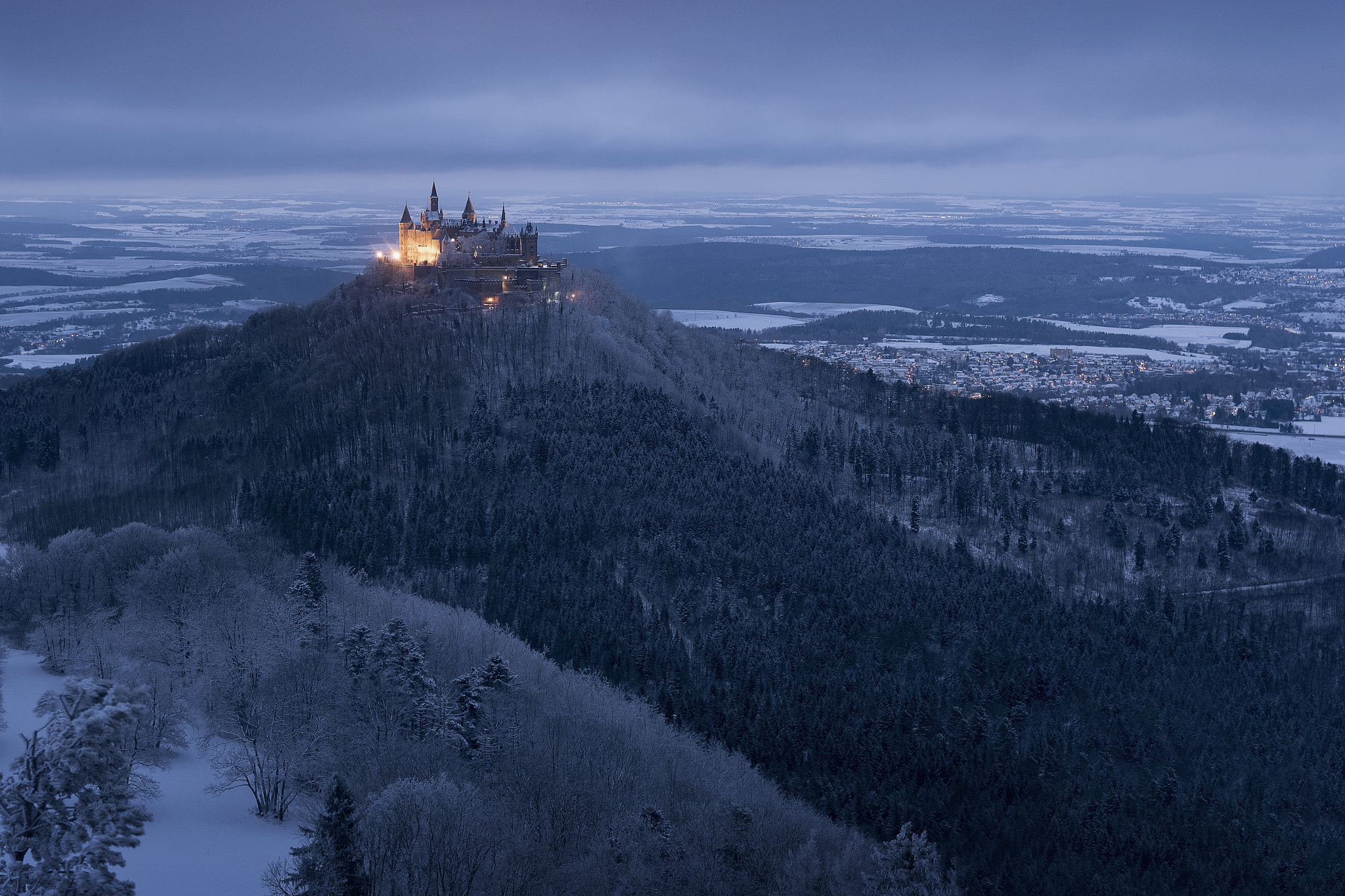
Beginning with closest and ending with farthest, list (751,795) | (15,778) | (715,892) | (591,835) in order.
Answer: (15,778) → (715,892) → (591,835) → (751,795)

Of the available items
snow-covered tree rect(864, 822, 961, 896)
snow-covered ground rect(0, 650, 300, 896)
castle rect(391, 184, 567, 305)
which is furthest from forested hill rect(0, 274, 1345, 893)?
snow-covered ground rect(0, 650, 300, 896)

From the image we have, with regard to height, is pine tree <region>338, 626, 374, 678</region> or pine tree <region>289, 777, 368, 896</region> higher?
pine tree <region>289, 777, 368, 896</region>

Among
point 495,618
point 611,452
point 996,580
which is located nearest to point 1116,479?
point 996,580

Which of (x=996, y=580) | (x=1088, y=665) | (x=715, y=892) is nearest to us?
(x=715, y=892)

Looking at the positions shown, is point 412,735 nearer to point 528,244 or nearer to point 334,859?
point 334,859

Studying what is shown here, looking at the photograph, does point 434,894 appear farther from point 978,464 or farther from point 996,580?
point 978,464

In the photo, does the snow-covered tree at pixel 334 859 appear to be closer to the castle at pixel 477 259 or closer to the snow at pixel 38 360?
the castle at pixel 477 259

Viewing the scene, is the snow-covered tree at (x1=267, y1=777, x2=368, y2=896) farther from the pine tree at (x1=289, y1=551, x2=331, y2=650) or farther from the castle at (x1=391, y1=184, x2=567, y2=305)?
the castle at (x1=391, y1=184, x2=567, y2=305)

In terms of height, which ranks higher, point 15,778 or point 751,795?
point 15,778
